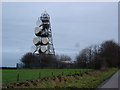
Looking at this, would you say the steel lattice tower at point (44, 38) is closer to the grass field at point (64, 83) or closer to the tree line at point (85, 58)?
the tree line at point (85, 58)

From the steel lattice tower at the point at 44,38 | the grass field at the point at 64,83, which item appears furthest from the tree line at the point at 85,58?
the grass field at the point at 64,83

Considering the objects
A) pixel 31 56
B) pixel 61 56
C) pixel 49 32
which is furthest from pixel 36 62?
pixel 61 56

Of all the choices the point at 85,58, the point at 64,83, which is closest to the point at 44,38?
the point at 85,58

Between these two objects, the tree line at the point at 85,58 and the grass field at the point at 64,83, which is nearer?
the grass field at the point at 64,83

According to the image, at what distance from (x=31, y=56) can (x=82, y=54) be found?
17.3 meters

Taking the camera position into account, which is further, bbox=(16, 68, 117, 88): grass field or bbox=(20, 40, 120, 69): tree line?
bbox=(20, 40, 120, 69): tree line

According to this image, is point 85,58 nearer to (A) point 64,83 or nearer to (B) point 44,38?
(B) point 44,38

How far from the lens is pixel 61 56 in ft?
370

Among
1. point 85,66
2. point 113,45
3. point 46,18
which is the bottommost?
point 85,66

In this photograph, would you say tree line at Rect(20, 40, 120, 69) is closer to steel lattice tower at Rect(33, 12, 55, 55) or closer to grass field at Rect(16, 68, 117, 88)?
steel lattice tower at Rect(33, 12, 55, 55)

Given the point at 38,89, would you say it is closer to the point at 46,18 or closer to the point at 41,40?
the point at 41,40

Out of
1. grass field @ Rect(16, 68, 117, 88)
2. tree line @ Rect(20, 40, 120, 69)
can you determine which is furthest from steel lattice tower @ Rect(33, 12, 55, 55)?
grass field @ Rect(16, 68, 117, 88)

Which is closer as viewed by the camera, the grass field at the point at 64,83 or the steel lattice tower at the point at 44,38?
the grass field at the point at 64,83

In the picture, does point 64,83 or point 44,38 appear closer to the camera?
point 64,83
